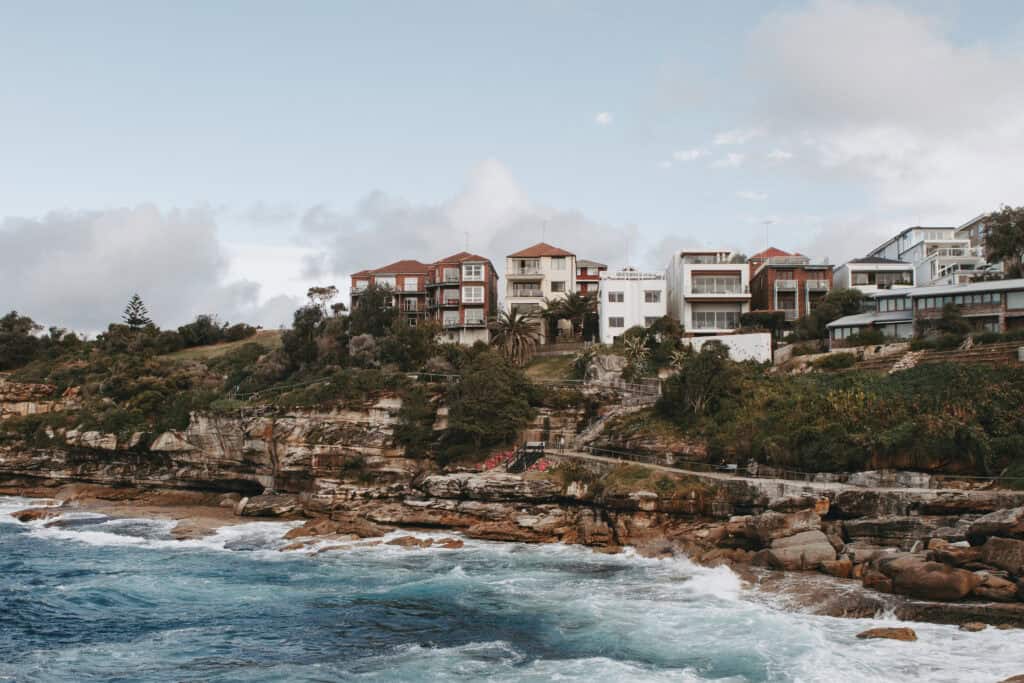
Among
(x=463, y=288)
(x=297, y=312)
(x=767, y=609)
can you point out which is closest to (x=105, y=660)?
(x=767, y=609)

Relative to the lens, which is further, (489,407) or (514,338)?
(514,338)

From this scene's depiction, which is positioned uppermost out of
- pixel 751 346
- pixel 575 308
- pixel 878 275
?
pixel 878 275

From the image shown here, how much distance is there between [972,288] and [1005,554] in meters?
30.5

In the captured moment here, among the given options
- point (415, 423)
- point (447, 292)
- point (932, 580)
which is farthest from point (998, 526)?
point (447, 292)

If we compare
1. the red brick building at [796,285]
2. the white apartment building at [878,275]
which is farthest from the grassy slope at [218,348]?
the white apartment building at [878,275]

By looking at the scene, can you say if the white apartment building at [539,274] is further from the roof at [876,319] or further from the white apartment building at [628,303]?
the roof at [876,319]

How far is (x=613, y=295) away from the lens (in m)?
62.9

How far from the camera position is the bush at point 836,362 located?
46.4 meters

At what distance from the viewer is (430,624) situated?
2342 centimetres

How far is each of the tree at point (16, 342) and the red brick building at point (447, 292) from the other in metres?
36.1

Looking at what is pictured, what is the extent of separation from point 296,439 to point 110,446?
48.2ft

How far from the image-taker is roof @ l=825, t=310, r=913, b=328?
2005 inches

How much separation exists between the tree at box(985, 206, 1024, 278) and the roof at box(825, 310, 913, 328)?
8.59 m

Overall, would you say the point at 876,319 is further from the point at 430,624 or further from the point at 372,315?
the point at 430,624
